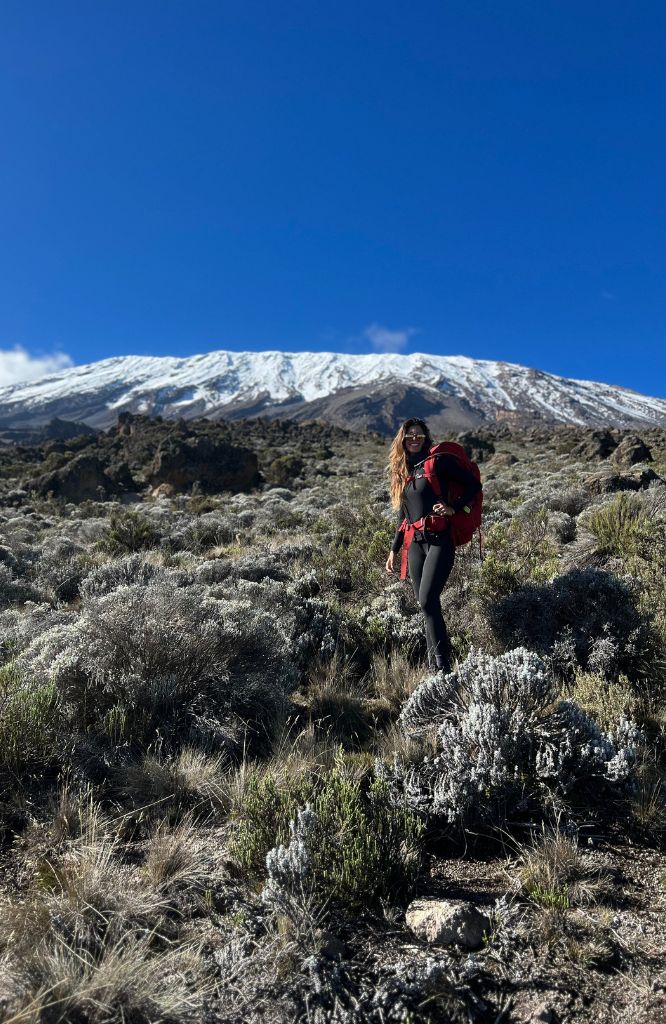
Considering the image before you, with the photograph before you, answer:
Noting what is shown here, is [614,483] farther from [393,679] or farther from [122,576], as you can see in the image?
[122,576]

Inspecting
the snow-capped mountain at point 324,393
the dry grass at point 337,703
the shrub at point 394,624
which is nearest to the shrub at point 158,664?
the dry grass at point 337,703

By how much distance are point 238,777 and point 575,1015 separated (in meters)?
1.47

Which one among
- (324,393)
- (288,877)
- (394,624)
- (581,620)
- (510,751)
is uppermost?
(324,393)

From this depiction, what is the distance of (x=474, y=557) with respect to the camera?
5250 millimetres

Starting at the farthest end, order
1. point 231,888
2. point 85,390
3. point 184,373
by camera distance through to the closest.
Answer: point 184,373
point 85,390
point 231,888

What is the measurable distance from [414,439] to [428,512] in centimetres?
64

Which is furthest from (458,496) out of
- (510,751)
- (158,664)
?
(158,664)

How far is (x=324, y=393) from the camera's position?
156500mm

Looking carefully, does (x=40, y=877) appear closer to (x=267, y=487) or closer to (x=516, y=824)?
(x=516, y=824)

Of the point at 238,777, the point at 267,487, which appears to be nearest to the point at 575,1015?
the point at 238,777

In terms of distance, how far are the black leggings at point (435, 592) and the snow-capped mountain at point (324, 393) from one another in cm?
10495

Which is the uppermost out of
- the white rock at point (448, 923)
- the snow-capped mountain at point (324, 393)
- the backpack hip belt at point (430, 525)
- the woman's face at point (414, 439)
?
the snow-capped mountain at point (324, 393)

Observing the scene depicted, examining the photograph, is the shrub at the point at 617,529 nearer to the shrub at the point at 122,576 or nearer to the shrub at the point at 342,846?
the shrub at the point at 342,846

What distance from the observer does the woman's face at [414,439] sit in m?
4.03
